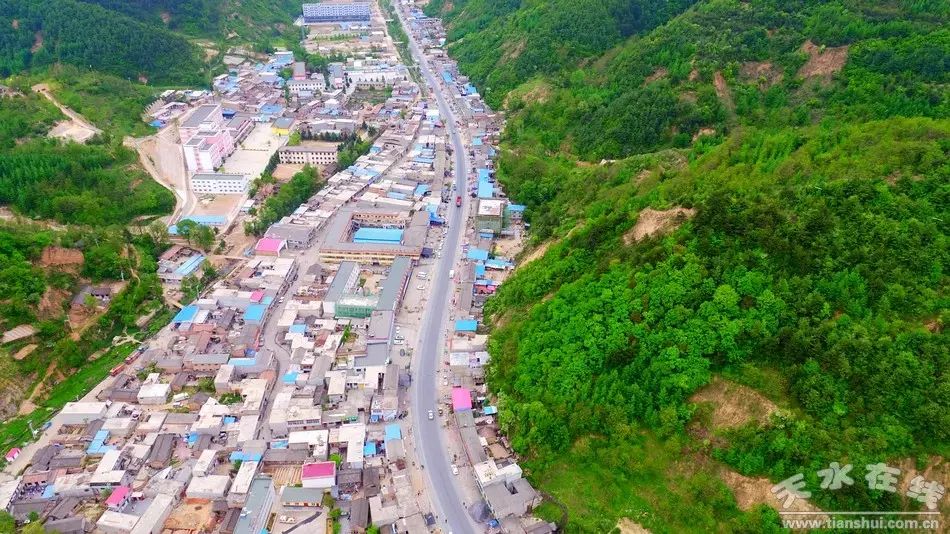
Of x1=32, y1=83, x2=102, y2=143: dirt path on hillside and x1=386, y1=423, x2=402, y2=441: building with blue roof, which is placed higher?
x1=32, y1=83, x2=102, y2=143: dirt path on hillside

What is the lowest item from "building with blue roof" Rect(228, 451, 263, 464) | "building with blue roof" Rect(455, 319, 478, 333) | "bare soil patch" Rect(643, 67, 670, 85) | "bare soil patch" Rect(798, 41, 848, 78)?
"building with blue roof" Rect(228, 451, 263, 464)

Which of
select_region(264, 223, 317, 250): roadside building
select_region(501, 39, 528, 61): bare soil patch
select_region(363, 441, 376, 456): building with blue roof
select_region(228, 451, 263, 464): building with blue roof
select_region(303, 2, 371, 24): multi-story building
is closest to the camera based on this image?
select_region(228, 451, 263, 464): building with blue roof

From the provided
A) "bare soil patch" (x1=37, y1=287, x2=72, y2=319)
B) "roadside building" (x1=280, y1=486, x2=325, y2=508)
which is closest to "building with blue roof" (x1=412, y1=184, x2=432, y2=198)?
"bare soil patch" (x1=37, y1=287, x2=72, y2=319)

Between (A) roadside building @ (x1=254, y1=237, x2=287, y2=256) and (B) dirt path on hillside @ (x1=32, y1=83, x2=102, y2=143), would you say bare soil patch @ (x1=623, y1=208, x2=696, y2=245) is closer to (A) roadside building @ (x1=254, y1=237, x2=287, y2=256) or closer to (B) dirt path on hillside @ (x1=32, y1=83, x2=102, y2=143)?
(A) roadside building @ (x1=254, y1=237, x2=287, y2=256)

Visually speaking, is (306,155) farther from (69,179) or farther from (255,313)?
(255,313)

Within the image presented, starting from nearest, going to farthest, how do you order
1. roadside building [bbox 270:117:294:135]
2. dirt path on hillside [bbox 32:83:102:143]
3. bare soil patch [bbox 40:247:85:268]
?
1. bare soil patch [bbox 40:247:85:268]
2. dirt path on hillside [bbox 32:83:102:143]
3. roadside building [bbox 270:117:294:135]

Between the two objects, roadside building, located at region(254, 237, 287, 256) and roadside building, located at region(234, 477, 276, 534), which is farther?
roadside building, located at region(254, 237, 287, 256)

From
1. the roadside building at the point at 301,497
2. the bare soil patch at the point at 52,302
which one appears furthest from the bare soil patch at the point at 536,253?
the bare soil patch at the point at 52,302

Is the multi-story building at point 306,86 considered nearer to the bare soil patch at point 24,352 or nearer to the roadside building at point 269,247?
the roadside building at point 269,247

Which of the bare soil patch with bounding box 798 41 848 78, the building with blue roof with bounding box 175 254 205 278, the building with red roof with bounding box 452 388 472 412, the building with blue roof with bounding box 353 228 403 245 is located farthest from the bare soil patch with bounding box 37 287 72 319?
the bare soil patch with bounding box 798 41 848 78
